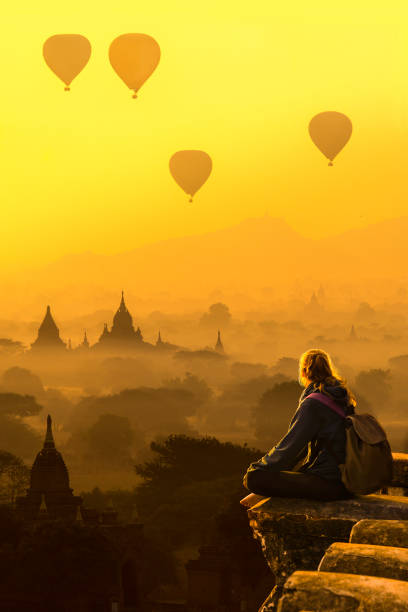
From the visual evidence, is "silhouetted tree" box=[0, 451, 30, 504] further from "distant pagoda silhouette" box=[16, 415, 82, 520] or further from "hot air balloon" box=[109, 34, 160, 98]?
"hot air balloon" box=[109, 34, 160, 98]

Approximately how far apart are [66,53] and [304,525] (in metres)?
53.3

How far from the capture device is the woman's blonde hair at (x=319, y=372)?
21.2ft

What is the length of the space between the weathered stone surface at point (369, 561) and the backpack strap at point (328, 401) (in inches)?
56.5

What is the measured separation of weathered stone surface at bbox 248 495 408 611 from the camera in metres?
6.00

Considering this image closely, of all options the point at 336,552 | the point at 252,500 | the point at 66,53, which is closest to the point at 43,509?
the point at 66,53

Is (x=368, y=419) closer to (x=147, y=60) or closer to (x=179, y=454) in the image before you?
(x=147, y=60)

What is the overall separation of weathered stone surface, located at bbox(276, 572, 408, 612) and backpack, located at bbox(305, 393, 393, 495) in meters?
1.83

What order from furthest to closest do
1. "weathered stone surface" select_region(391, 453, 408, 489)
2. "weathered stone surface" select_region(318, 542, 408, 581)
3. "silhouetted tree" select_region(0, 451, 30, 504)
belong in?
1. "silhouetted tree" select_region(0, 451, 30, 504)
2. "weathered stone surface" select_region(391, 453, 408, 489)
3. "weathered stone surface" select_region(318, 542, 408, 581)

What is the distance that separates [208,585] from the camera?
62.7m

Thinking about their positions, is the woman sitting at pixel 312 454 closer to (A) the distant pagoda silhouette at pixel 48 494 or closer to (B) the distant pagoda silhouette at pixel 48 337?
(A) the distant pagoda silhouette at pixel 48 494

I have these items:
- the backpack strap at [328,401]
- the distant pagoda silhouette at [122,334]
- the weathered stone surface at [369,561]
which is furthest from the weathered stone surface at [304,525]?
the distant pagoda silhouette at [122,334]

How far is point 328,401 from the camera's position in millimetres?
6352

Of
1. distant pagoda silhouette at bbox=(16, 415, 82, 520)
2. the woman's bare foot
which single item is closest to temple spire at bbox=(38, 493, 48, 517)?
distant pagoda silhouette at bbox=(16, 415, 82, 520)

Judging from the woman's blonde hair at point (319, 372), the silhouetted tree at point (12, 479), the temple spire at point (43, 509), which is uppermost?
the woman's blonde hair at point (319, 372)
